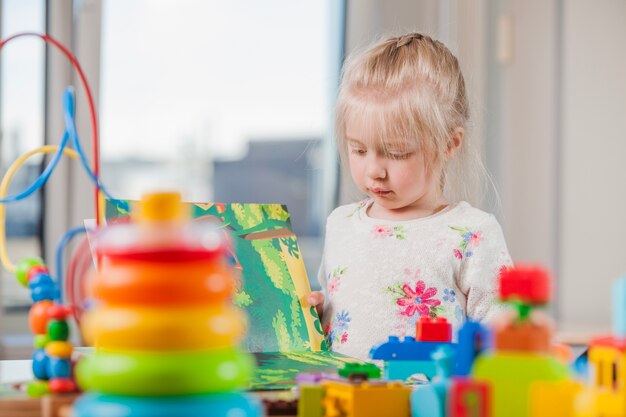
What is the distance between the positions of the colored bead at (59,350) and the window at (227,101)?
1713 mm

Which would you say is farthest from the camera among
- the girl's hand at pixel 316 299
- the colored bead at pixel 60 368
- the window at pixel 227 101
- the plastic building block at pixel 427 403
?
the window at pixel 227 101

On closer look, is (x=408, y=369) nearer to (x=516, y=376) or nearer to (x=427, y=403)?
(x=427, y=403)

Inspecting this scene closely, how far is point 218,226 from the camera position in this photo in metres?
0.97

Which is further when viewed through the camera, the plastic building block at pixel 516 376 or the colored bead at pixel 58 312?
the colored bead at pixel 58 312

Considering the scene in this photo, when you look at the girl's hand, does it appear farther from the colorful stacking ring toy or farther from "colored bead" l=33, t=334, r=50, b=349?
the colorful stacking ring toy

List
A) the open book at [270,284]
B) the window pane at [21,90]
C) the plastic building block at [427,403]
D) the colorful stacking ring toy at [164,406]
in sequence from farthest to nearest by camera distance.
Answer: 1. the window pane at [21,90]
2. the open book at [270,284]
3. the plastic building block at [427,403]
4. the colorful stacking ring toy at [164,406]

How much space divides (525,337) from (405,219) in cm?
72

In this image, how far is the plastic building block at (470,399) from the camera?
41cm

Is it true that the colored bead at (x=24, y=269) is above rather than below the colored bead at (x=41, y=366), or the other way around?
above

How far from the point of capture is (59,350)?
638mm

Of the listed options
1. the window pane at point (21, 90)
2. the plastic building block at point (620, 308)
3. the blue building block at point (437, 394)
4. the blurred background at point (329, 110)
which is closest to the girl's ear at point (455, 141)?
the blue building block at point (437, 394)

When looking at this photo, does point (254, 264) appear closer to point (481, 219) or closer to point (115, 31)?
point (481, 219)

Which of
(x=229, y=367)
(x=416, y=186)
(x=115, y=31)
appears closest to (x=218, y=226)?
(x=416, y=186)

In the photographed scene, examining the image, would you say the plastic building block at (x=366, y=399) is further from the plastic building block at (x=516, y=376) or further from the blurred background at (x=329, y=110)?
the blurred background at (x=329, y=110)
